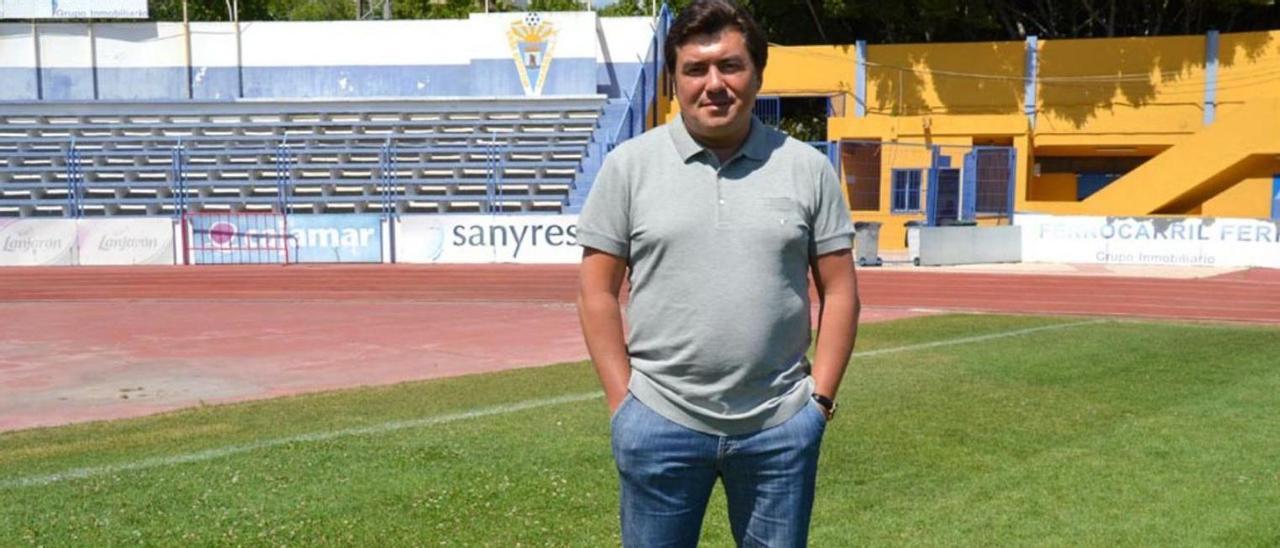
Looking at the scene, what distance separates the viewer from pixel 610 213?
9.57ft

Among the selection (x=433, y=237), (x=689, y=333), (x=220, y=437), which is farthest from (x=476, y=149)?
(x=689, y=333)

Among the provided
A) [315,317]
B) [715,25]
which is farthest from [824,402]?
[315,317]

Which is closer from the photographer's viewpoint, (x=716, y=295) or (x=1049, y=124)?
(x=716, y=295)

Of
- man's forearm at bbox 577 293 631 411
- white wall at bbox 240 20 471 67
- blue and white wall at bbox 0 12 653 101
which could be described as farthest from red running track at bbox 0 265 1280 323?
man's forearm at bbox 577 293 631 411

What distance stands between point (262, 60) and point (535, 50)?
7.47 m

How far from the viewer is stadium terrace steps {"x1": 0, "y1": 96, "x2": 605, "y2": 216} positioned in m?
26.6

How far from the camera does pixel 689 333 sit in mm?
2869

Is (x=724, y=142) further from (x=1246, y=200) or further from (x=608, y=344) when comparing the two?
(x=1246, y=200)

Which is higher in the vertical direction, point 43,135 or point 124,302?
point 43,135

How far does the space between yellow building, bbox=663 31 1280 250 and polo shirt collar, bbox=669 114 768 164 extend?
78.1 ft

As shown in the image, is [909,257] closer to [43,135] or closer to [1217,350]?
[1217,350]

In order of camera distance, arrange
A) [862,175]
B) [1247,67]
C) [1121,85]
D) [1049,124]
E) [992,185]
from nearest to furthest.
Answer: [992,185]
[862,175]
[1247,67]
[1121,85]
[1049,124]

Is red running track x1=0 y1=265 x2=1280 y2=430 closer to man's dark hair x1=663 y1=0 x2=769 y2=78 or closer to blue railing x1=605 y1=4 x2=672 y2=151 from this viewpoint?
man's dark hair x1=663 y1=0 x2=769 y2=78

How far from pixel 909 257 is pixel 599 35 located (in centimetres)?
1207
